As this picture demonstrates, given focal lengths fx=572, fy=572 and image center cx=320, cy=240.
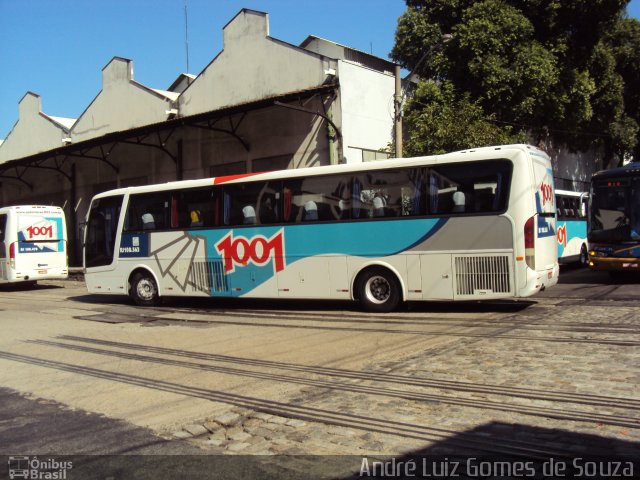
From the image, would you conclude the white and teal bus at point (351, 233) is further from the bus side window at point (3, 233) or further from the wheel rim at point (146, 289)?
the bus side window at point (3, 233)

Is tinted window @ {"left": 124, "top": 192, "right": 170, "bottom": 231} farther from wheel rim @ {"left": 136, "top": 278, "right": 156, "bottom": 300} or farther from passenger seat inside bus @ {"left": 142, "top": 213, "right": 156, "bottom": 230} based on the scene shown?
wheel rim @ {"left": 136, "top": 278, "right": 156, "bottom": 300}

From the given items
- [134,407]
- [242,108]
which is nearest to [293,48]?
[242,108]

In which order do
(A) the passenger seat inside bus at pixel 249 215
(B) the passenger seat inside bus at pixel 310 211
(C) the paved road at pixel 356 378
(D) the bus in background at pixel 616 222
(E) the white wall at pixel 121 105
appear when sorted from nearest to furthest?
(C) the paved road at pixel 356 378 → (B) the passenger seat inside bus at pixel 310 211 → (A) the passenger seat inside bus at pixel 249 215 → (D) the bus in background at pixel 616 222 → (E) the white wall at pixel 121 105

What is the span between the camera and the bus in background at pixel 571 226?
20.1 m

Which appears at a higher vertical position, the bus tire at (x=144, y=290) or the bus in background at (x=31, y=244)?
the bus in background at (x=31, y=244)

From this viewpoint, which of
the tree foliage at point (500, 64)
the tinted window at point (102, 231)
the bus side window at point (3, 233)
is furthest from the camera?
the tree foliage at point (500, 64)

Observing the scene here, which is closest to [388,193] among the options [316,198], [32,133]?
[316,198]

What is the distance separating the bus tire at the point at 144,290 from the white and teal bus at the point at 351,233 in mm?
30

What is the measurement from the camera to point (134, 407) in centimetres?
557

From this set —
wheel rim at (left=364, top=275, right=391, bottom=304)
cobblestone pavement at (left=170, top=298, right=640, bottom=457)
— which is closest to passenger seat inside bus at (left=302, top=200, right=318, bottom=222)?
wheel rim at (left=364, top=275, right=391, bottom=304)

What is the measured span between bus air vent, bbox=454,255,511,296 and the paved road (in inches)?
20.1

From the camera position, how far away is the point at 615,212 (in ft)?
49.3

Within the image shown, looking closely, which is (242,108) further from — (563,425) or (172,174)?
(563,425)

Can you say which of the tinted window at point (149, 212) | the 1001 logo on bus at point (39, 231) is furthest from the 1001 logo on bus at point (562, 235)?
Answer: the 1001 logo on bus at point (39, 231)
